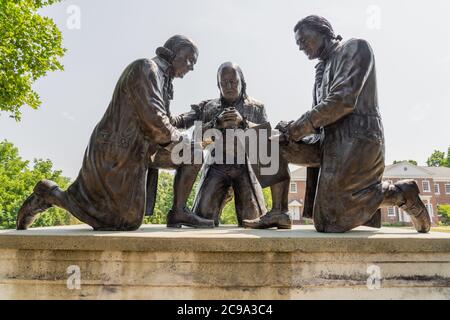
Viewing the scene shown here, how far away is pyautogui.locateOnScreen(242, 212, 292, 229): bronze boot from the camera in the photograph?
349cm

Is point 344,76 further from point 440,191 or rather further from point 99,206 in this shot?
point 440,191

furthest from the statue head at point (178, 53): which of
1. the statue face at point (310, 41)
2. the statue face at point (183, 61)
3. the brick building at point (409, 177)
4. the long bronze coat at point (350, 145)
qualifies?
the brick building at point (409, 177)

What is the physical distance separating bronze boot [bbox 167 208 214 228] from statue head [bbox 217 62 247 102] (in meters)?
1.51

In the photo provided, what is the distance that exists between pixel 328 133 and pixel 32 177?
28169 millimetres

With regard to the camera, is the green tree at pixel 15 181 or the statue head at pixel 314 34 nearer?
the statue head at pixel 314 34

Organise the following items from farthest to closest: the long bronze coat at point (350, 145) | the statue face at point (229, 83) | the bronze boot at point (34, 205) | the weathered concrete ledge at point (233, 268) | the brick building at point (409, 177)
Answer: the brick building at point (409, 177)
the statue face at point (229, 83)
the bronze boot at point (34, 205)
the long bronze coat at point (350, 145)
the weathered concrete ledge at point (233, 268)

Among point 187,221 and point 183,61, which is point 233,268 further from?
point 183,61

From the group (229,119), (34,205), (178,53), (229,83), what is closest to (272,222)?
(229,119)

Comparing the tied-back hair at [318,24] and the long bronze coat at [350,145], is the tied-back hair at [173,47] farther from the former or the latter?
the long bronze coat at [350,145]

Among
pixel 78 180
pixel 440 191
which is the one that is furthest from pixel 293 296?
pixel 440 191

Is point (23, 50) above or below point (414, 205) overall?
above

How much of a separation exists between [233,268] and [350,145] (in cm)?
159

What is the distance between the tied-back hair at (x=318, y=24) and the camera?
144 inches

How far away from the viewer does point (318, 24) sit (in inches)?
143
